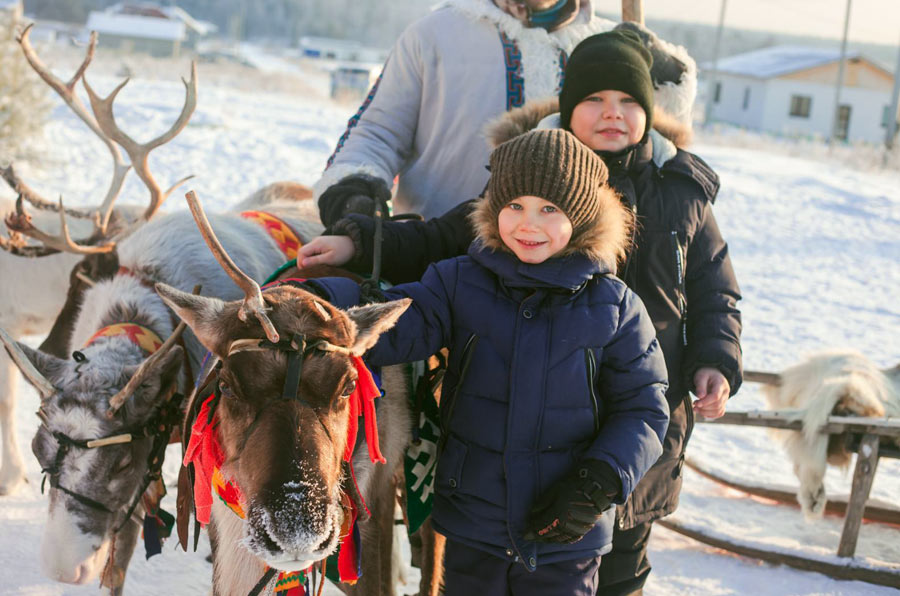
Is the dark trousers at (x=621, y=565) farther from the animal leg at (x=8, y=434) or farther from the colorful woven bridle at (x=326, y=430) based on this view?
the animal leg at (x=8, y=434)

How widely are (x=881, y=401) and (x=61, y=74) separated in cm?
1567

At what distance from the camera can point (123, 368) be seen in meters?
2.60

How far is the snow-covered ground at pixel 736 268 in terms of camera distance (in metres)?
3.73

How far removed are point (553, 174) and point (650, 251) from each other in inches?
21.1

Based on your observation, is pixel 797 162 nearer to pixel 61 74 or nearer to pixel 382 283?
pixel 61 74

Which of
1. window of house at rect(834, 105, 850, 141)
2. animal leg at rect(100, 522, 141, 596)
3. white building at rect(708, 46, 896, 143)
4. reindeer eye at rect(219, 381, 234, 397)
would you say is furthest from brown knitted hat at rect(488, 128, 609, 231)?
window of house at rect(834, 105, 850, 141)

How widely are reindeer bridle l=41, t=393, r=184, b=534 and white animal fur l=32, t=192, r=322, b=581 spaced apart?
0.14 meters

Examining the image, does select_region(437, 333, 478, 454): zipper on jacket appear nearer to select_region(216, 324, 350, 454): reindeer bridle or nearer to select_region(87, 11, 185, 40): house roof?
select_region(216, 324, 350, 454): reindeer bridle

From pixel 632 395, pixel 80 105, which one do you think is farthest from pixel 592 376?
pixel 80 105

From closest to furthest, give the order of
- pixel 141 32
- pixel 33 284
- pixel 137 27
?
pixel 33 284 < pixel 141 32 < pixel 137 27

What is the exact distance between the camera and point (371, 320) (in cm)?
192

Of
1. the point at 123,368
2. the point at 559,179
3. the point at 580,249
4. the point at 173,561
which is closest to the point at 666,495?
the point at 580,249

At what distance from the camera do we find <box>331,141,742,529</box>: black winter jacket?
98.4 inches

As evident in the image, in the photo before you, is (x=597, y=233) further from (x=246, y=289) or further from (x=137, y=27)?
(x=137, y=27)
